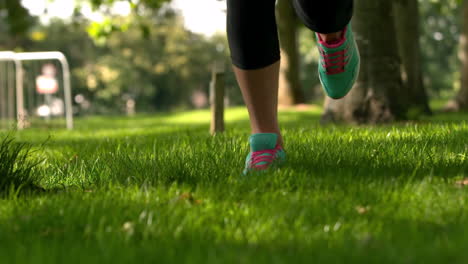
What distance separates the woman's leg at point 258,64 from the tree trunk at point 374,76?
13.3 feet

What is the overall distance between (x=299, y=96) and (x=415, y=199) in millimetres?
14802

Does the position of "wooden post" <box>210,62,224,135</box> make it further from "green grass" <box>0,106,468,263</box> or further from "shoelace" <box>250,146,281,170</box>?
"shoelace" <box>250,146,281,170</box>

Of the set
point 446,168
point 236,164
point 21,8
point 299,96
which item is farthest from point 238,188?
point 21,8

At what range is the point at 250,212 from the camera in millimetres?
1830

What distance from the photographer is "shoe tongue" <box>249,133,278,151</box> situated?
247 cm

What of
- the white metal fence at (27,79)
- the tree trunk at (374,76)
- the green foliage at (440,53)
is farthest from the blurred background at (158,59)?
the tree trunk at (374,76)

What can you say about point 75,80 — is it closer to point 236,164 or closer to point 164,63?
point 164,63

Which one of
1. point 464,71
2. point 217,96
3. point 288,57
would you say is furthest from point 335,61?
point 288,57

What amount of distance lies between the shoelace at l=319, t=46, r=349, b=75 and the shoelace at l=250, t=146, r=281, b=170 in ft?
1.47

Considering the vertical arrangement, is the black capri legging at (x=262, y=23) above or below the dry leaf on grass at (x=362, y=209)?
above

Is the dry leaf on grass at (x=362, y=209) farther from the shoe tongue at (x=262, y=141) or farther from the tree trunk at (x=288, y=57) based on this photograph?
the tree trunk at (x=288, y=57)

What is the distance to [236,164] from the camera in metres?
2.66

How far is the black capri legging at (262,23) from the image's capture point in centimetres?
233

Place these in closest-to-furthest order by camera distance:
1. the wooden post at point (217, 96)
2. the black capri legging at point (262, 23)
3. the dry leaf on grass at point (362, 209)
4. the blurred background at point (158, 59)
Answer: the dry leaf on grass at point (362, 209), the black capri legging at point (262, 23), the wooden post at point (217, 96), the blurred background at point (158, 59)
